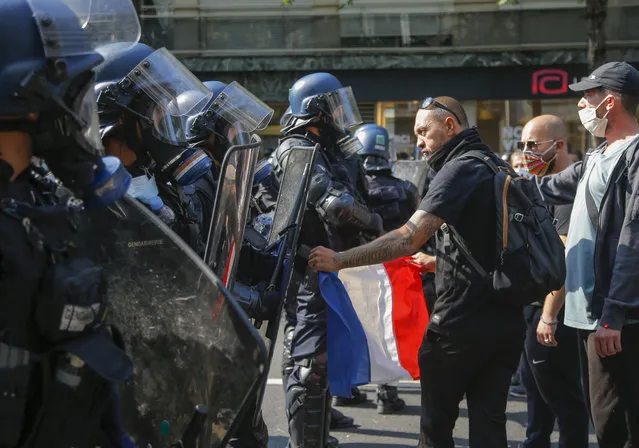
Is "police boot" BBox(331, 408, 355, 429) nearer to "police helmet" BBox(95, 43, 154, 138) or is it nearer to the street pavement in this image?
the street pavement

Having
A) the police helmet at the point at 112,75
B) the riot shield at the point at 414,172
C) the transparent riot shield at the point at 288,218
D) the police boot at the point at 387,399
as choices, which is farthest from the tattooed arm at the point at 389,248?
the riot shield at the point at 414,172

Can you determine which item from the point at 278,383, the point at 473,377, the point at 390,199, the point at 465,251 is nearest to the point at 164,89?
the point at 465,251

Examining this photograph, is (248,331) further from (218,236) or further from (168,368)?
(218,236)

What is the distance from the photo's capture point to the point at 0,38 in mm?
1954

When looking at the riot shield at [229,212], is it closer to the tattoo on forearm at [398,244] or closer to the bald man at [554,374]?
the tattoo on forearm at [398,244]

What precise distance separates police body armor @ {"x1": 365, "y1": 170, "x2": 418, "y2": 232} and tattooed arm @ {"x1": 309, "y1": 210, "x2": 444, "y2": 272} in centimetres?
264

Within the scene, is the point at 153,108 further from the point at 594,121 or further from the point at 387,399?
the point at 387,399

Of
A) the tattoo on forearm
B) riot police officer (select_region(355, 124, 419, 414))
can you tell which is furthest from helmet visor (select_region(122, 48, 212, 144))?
riot police officer (select_region(355, 124, 419, 414))

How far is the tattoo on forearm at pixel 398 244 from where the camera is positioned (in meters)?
3.78

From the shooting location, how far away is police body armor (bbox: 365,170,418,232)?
6.74m

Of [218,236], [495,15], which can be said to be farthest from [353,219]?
[495,15]

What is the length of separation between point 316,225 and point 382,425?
168cm

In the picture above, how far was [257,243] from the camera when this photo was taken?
3947 millimetres

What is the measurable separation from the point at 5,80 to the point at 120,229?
0.56m
